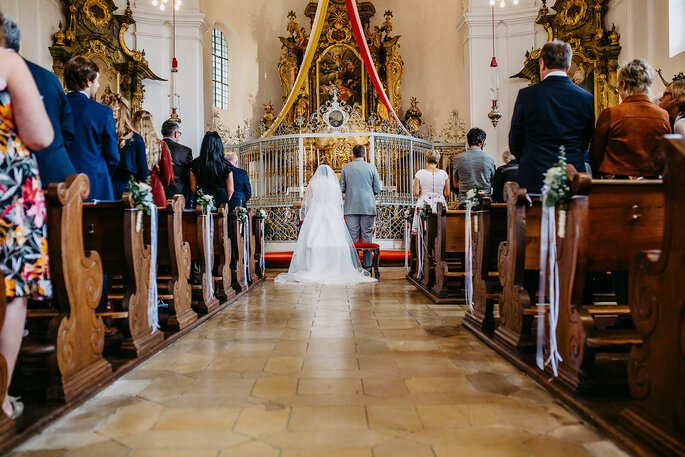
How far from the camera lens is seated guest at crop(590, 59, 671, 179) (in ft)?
9.66

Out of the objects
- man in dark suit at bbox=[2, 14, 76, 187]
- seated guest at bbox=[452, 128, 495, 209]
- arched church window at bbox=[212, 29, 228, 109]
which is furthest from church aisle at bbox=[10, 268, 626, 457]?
arched church window at bbox=[212, 29, 228, 109]

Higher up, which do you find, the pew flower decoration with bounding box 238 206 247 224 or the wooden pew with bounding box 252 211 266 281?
the pew flower decoration with bounding box 238 206 247 224

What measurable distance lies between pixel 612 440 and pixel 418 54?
13.7m

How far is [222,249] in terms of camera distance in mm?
5180

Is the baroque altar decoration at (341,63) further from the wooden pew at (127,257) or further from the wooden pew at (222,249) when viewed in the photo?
the wooden pew at (127,257)

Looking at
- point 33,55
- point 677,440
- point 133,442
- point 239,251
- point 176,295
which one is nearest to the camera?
point 677,440

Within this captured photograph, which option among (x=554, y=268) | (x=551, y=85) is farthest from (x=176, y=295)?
(x=551, y=85)

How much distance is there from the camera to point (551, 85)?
3.18 meters

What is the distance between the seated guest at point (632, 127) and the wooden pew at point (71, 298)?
2.82m

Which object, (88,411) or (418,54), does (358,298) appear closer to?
(88,411)

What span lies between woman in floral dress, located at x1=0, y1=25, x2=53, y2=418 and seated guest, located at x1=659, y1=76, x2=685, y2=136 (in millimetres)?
3662

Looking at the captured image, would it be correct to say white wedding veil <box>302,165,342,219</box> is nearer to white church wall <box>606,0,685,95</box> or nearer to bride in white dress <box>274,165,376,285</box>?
bride in white dress <box>274,165,376,285</box>

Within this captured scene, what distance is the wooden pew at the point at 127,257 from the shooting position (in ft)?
9.74

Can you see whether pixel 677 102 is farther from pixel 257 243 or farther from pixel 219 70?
pixel 219 70
